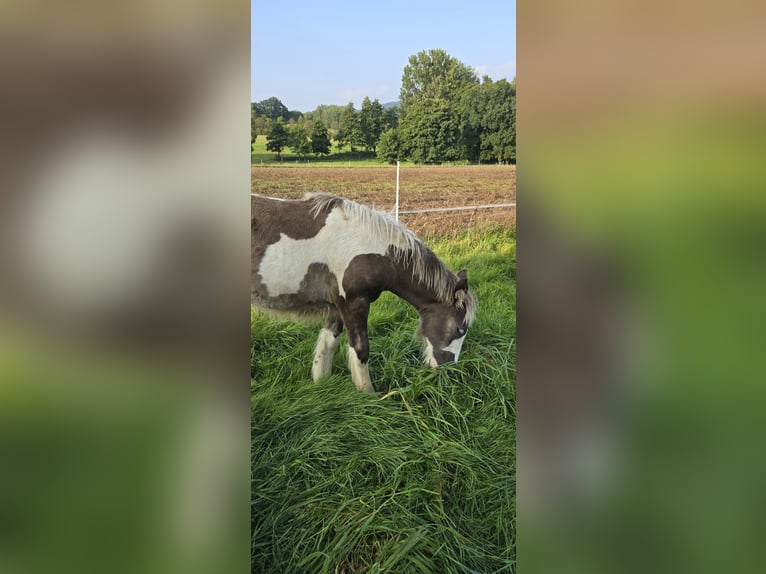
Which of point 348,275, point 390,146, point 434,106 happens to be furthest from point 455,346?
point 434,106

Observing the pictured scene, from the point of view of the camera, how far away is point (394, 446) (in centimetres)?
204

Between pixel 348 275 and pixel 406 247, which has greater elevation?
pixel 406 247

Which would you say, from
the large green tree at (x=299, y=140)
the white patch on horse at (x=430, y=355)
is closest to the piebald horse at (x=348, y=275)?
the white patch on horse at (x=430, y=355)

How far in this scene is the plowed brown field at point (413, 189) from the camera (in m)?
2.09

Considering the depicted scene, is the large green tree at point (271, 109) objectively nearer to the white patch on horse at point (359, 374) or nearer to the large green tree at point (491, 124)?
the large green tree at point (491, 124)

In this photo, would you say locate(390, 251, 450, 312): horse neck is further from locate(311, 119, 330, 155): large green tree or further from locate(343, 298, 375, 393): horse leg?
locate(311, 119, 330, 155): large green tree
